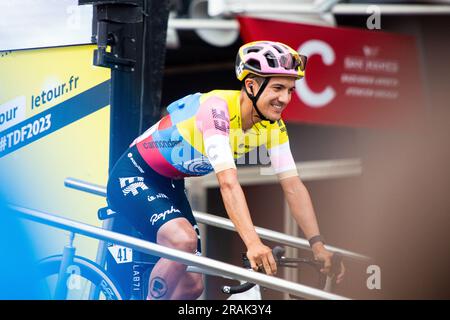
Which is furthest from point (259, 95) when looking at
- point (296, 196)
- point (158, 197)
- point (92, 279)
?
point (92, 279)

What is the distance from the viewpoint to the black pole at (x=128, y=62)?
221 inches

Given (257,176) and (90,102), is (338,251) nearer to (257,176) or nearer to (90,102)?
(90,102)

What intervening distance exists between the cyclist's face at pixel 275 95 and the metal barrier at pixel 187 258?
33.7 inches

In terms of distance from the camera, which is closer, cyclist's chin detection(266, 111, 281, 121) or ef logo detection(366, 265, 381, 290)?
cyclist's chin detection(266, 111, 281, 121)

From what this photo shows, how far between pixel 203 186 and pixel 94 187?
3.18m

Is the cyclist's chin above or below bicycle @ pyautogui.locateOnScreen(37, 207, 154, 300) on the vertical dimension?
above

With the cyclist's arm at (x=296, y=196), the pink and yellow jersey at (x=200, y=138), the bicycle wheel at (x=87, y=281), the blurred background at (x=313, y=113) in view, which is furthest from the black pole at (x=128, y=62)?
the cyclist's arm at (x=296, y=196)

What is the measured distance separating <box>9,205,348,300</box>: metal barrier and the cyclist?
231 mm

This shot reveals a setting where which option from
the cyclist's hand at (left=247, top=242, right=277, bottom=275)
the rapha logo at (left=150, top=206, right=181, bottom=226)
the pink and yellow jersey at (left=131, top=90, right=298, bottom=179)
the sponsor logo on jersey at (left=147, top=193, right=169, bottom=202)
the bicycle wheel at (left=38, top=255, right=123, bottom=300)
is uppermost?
the pink and yellow jersey at (left=131, top=90, right=298, bottom=179)

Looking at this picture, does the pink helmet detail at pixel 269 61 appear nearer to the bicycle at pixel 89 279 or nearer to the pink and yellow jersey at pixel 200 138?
the pink and yellow jersey at pixel 200 138

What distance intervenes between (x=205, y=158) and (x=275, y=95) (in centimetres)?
57

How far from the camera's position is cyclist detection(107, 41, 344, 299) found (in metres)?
5.06

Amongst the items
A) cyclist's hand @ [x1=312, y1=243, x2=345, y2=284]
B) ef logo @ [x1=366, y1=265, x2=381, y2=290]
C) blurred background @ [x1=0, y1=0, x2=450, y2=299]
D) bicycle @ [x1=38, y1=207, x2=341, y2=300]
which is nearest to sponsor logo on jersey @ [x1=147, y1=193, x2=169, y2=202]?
bicycle @ [x1=38, y1=207, x2=341, y2=300]

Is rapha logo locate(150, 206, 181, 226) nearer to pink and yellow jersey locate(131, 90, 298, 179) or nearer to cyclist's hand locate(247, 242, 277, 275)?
pink and yellow jersey locate(131, 90, 298, 179)
